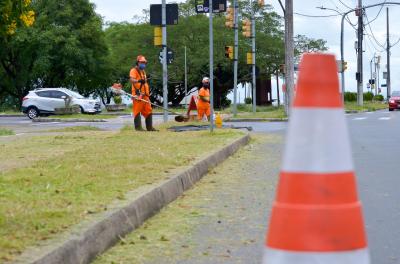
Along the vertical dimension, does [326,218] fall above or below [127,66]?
below

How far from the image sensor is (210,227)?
5.94 meters

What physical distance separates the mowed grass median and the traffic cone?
1.88 m

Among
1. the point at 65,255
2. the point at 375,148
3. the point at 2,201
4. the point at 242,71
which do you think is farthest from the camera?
the point at 242,71

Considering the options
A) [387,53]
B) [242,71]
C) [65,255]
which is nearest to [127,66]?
[242,71]

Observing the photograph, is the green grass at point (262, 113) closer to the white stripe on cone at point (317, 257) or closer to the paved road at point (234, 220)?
the paved road at point (234, 220)

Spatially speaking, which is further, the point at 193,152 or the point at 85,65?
the point at 85,65

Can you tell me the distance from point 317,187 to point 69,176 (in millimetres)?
4836

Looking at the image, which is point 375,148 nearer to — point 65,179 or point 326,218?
point 65,179

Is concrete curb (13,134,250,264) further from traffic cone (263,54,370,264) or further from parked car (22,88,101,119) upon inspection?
parked car (22,88,101,119)

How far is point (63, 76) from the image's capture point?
4775 cm

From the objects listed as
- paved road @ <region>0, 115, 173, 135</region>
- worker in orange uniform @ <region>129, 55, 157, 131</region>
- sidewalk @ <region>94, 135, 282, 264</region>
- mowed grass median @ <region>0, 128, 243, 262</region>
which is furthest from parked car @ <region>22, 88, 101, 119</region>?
sidewalk @ <region>94, 135, 282, 264</region>

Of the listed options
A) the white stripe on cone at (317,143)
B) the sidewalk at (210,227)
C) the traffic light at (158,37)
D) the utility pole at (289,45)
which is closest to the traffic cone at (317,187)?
the white stripe on cone at (317,143)

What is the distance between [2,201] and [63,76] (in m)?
42.9

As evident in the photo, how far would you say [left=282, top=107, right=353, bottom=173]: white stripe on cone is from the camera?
2930mm
